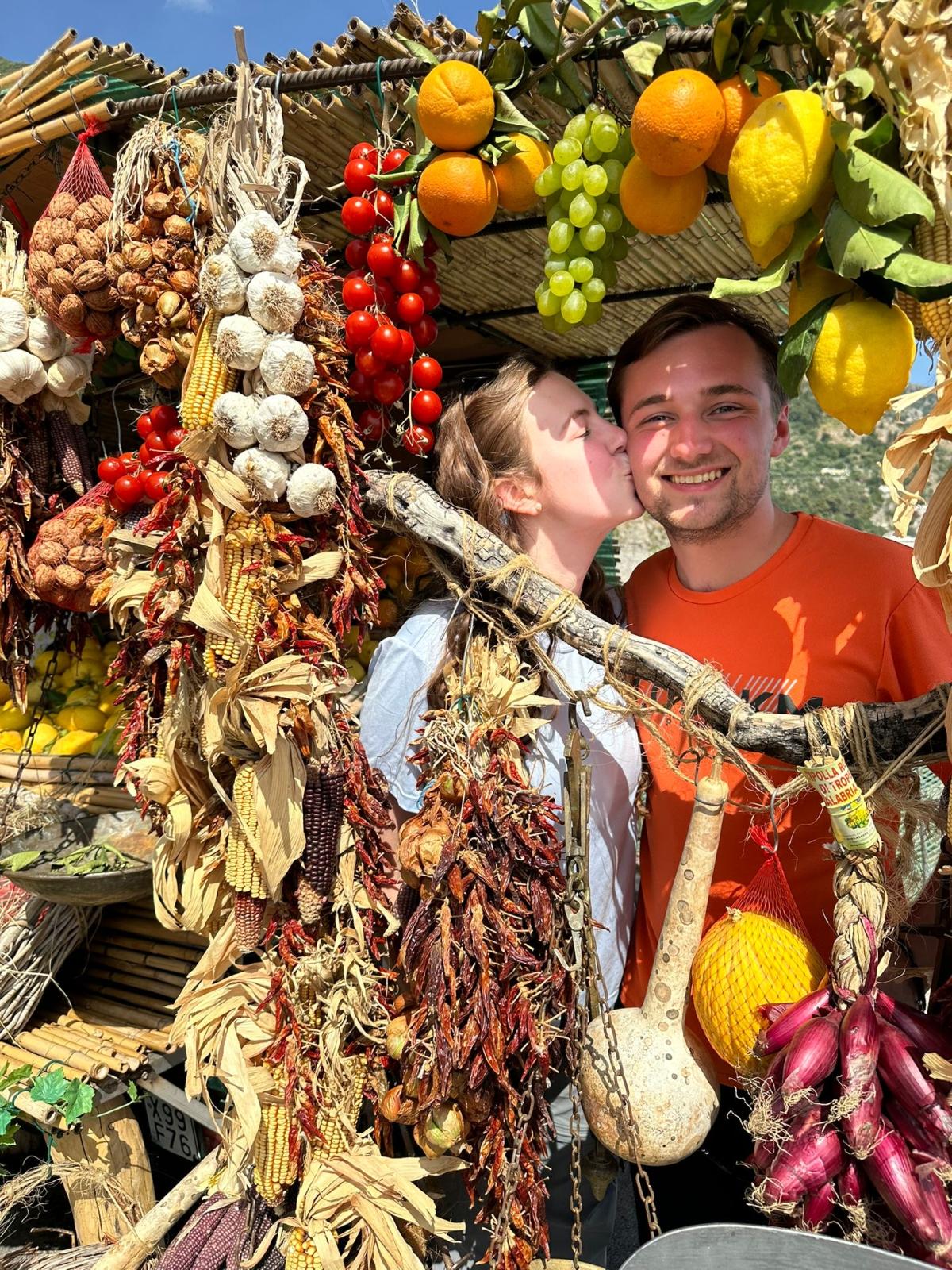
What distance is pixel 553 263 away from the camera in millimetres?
1610

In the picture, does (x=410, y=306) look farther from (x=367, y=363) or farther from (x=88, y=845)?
(x=88, y=845)

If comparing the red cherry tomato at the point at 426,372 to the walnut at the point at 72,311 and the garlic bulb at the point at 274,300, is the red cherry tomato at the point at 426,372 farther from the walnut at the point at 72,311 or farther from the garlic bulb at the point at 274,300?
the walnut at the point at 72,311

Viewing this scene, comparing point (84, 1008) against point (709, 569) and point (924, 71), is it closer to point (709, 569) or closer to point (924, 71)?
point (709, 569)

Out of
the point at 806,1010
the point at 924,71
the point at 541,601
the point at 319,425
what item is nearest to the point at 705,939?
the point at 806,1010

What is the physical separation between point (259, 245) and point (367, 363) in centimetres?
30

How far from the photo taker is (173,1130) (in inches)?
126

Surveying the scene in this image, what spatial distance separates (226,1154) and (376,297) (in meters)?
2.02

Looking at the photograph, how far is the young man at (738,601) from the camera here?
1691mm

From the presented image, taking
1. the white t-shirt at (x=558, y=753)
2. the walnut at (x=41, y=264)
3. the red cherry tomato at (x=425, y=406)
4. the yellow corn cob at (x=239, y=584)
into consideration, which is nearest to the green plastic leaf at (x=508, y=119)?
the red cherry tomato at (x=425, y=406)

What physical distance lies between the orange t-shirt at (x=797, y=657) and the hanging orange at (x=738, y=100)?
0.86m

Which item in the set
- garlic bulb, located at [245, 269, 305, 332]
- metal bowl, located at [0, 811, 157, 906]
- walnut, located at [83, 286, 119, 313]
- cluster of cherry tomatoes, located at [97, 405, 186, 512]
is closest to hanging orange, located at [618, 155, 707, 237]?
garlic bulb, located at [245, 269, 305, 332]

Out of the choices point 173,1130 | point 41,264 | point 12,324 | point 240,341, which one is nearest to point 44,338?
point 12,324

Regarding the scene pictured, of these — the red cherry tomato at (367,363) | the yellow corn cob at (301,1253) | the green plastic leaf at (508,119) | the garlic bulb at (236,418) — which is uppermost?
the green plastic leaf at (508,119)

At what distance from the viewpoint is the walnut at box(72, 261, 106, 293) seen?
75.8 inches
